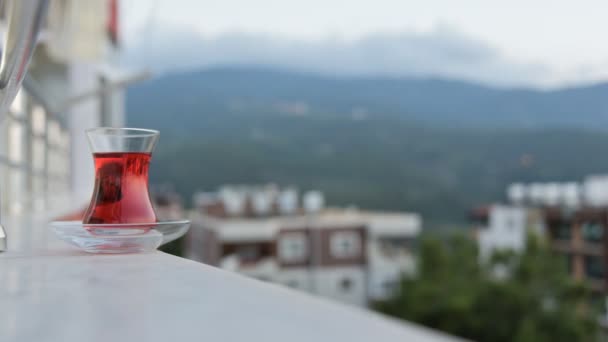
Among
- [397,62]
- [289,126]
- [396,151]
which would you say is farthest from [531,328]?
[397,62]

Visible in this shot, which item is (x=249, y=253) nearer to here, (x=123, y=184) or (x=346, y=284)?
(x=346, y=284)

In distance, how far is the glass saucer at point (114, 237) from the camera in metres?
0.53

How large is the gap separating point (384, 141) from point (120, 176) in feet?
169

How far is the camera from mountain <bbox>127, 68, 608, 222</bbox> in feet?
139

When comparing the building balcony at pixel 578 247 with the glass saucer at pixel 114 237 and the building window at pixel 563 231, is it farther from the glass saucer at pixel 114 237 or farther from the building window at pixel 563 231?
the glass saucer at pixel 114 237

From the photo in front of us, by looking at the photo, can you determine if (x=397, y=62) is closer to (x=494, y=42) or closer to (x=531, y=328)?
(x=494, y=42)

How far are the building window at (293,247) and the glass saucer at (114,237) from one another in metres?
22.7

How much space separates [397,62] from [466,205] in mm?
59535

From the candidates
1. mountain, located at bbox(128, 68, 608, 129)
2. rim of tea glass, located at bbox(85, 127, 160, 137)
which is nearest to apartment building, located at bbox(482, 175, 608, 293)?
mountain, located at bbox(128, 68, 608, 129)

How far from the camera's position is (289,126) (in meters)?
54.8

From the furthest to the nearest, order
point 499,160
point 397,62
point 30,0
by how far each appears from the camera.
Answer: point 397,62
point 499,160
point 30,0

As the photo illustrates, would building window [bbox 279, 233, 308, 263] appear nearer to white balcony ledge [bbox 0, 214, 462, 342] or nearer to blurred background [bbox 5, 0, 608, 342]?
blurred background [bbox 5, 0, 608, 342]

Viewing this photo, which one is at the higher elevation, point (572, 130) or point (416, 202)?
point (572, 130)

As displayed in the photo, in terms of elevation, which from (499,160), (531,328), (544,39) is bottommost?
(531,328)
